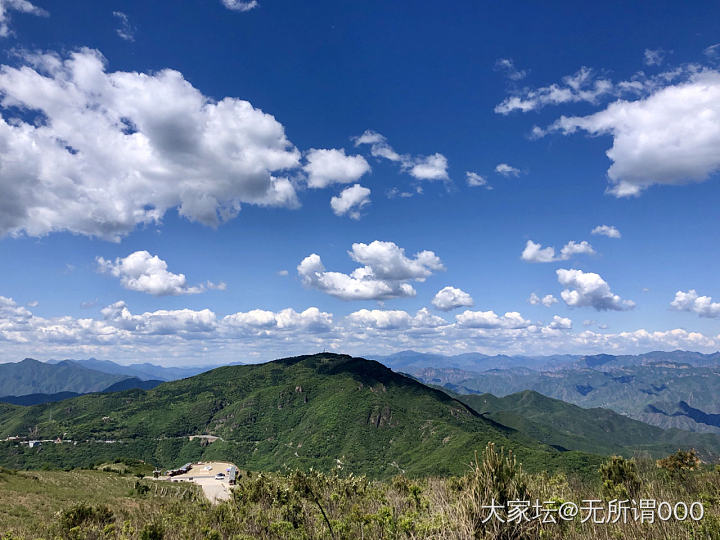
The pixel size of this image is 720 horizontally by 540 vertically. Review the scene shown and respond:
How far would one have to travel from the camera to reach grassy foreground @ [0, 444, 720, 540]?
9.25 meters

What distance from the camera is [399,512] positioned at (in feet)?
60.1

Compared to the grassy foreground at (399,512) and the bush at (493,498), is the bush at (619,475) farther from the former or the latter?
the bush at (493,498)

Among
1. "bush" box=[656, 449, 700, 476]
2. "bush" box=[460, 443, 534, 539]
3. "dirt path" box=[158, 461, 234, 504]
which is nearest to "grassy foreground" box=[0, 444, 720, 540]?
"bush" box=[460, 443, 534, 539]

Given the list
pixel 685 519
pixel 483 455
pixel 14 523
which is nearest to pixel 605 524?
pixel 685 519

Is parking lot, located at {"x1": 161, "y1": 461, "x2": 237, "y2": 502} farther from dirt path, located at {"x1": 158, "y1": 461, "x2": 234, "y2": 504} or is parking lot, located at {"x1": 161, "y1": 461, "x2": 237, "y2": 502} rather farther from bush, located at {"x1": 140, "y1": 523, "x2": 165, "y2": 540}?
bush, located at {"x1": 140, "y1": 523, "x2": 165, "y2": 540}

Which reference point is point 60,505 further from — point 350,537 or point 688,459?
point 688,459

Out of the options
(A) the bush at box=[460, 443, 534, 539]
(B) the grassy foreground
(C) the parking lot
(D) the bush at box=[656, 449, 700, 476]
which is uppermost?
(A) the bush at box=[460, 443, 534, 539]

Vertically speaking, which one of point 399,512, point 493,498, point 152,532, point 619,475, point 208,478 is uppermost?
point 493,498

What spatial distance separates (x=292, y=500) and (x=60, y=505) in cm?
4165

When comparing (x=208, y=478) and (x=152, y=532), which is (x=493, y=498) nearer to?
(x=152, y=532)

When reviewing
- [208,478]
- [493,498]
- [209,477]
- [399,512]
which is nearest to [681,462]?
[399,512]

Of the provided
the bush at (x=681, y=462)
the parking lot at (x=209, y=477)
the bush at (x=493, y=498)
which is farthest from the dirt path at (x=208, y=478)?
the bush at (x=493, y=498)

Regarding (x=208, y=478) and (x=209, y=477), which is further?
(x=209, y=477)

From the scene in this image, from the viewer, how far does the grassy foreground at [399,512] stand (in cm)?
925
